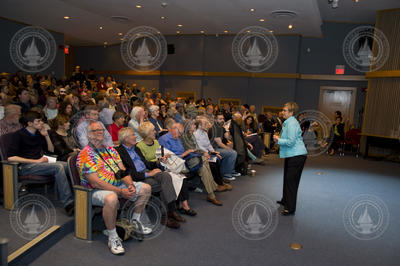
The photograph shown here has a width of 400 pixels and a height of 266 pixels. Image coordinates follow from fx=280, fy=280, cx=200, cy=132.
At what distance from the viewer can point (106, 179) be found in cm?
276

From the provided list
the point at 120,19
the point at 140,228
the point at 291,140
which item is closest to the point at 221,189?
the point at 291,140

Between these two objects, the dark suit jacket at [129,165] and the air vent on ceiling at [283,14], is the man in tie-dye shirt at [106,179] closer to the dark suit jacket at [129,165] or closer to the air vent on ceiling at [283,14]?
the dark suit jacket at [129,165]

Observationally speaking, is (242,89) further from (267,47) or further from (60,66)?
(60,66)

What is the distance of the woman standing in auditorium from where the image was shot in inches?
143

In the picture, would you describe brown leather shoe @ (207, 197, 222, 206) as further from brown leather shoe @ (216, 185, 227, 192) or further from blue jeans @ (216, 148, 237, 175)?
blue jeans @ (216, 148, 237, 175)

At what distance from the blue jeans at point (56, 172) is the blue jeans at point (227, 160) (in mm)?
2638

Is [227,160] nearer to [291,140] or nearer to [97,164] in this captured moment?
[291,140]

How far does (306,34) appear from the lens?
10.6 meters

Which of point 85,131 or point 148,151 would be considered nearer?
point 148,151

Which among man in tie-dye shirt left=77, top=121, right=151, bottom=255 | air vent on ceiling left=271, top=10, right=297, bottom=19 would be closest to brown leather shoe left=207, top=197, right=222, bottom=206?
man in tie-dye shirt left=77, top=121, right=151, bottom=255

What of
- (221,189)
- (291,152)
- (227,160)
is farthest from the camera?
(227,160)

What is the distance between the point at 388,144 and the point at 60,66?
42.7 ft

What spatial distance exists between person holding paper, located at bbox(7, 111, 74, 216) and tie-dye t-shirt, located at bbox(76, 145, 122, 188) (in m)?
0.52

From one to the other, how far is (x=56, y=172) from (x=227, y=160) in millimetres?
2841
